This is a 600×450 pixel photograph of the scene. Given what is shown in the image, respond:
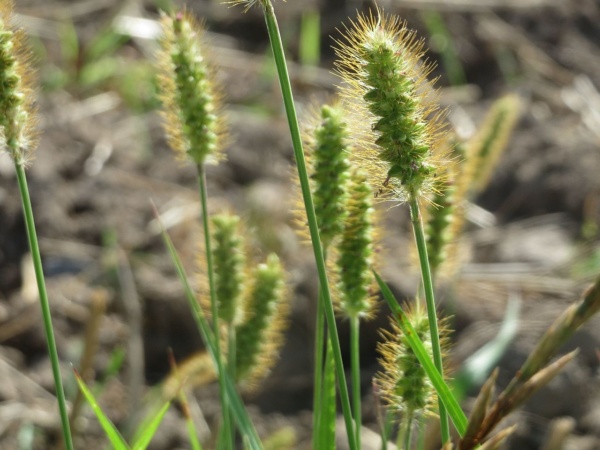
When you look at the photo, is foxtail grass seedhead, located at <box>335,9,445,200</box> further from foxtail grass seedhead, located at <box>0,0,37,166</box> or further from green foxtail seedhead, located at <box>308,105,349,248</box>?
foxtail grass seedhead, located at <box>0,0,37,166</box>

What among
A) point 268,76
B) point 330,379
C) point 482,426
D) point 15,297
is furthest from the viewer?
point 268,76

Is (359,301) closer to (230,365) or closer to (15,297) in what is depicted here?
(230,365)

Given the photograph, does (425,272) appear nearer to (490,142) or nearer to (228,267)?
(228,267)

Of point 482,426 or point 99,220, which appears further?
point 99,220

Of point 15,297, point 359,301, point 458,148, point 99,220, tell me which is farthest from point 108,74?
point 359,301

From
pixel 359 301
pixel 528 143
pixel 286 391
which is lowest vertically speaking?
pixel 286 391

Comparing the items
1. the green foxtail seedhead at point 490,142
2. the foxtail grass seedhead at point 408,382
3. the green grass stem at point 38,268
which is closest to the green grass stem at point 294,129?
the foxtail grass seedhead at point 408,382

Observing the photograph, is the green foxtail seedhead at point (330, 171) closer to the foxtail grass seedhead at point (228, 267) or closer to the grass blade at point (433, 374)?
the grass blade at point (433, 374)
